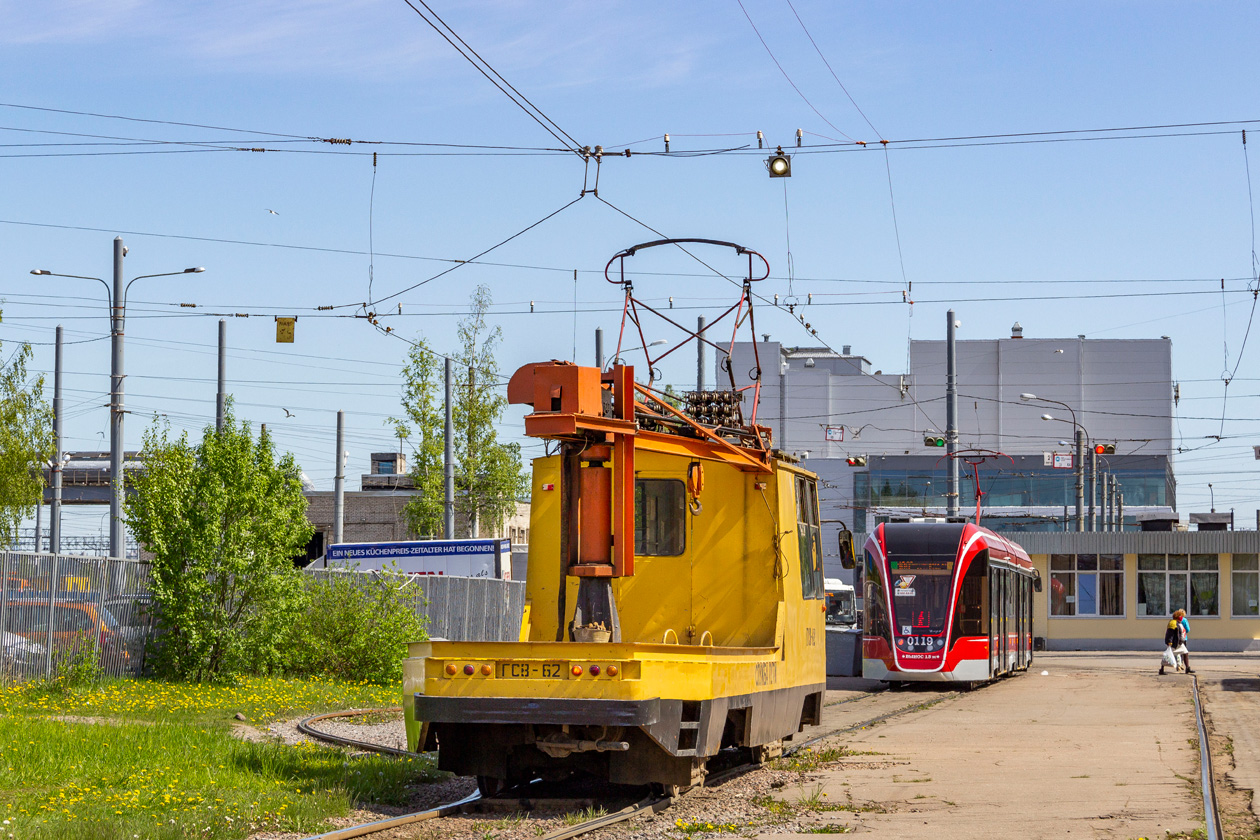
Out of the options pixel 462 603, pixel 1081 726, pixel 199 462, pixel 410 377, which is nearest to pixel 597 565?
pixel 1081 726

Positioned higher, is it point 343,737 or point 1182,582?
point 1182,582

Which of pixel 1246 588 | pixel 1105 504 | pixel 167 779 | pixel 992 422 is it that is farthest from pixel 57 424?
pixel 992 422

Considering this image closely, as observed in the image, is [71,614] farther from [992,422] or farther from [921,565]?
[992,422]

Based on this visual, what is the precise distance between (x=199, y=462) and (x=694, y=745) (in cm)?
1428

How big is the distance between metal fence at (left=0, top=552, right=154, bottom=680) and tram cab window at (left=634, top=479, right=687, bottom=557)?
10952mm

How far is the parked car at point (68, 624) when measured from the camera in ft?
65.6

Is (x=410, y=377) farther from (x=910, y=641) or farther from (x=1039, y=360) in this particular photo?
(x=1039, y=360)

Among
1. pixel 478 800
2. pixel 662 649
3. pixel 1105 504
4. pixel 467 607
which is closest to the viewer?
pixel 662 649

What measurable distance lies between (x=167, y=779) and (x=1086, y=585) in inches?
1803

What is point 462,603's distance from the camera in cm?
2939

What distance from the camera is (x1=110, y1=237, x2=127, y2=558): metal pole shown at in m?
24.2

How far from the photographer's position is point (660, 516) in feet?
42.2

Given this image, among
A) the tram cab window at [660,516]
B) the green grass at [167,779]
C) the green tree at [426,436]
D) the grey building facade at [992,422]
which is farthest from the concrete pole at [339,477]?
the grey building facade at [992,422]

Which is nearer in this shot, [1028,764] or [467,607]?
[1028,764]
